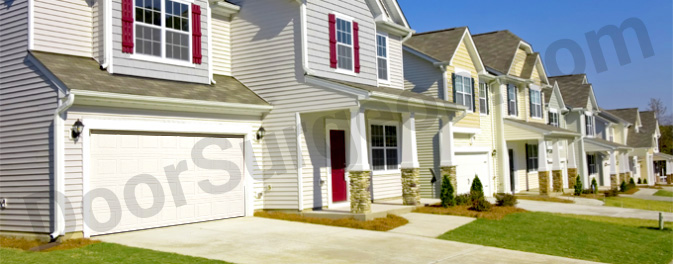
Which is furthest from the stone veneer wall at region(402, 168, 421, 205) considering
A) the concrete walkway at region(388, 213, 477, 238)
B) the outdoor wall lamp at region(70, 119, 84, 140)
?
the outdoor wall lamp at region(70, 119, 84, 140)

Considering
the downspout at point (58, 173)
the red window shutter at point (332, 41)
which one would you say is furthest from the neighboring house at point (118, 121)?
the red window shutter at point (332, 41)

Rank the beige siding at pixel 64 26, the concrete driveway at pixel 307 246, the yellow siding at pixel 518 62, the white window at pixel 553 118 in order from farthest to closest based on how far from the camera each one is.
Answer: the white window at pixel 553 118, the yellow siding at pixel 518 62, the beige siding at pixel 64 26, the concrete driveway at pixel 307 246

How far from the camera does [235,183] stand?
15914 millimetres

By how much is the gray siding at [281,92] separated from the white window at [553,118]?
2493cm

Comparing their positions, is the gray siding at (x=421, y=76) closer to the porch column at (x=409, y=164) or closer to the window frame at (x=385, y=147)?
the window frame at (x=385, y=147)

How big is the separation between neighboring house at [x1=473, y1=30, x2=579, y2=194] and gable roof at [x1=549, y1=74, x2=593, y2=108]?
21.1ft

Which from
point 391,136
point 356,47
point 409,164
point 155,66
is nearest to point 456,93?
point 391,136

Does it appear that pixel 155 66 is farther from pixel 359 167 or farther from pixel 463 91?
pixel 463 91

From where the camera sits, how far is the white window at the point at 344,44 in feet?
58.4

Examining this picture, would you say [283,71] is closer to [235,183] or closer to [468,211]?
[235,183]

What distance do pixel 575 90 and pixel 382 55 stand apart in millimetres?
28319

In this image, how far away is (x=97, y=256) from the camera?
1030 centimetres

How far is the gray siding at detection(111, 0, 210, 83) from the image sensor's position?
1362 cm

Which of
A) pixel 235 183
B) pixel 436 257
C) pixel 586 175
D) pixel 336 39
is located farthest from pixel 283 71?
pixel 586 175
